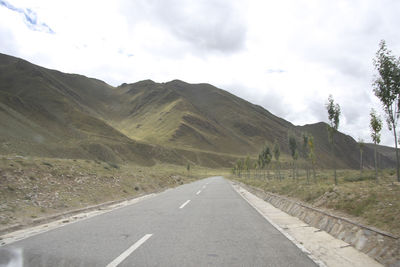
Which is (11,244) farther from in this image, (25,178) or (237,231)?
(25,178)

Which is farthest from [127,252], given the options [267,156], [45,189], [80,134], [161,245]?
[80,134]

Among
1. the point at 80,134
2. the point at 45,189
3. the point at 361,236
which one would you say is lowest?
the point at 45,189

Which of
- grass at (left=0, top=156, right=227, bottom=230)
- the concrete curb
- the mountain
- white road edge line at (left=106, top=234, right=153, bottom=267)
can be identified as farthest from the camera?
the mountain

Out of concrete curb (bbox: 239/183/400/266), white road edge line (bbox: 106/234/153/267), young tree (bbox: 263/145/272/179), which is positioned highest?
young tree (bbox: 263/145/272/179)

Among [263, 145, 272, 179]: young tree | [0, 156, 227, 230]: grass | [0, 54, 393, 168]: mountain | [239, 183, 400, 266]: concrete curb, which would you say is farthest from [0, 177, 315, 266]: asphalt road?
[263, 145, 272, 179]: young tree

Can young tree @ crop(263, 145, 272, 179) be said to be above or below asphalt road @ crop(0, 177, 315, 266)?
above

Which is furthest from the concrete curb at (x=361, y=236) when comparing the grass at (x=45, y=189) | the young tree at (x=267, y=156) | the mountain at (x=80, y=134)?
the young tree at (x=267, y=156)

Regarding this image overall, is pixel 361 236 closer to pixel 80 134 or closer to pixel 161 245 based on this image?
pixel 161 245

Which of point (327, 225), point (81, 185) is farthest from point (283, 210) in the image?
point (81, 185)

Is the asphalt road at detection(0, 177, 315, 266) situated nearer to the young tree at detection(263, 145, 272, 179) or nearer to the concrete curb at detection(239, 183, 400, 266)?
the concrete curb at detection(239, 183, 400, 266)

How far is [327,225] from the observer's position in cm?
801

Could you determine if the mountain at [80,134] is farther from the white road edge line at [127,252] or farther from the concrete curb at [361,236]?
the white road edge line at [127,252]

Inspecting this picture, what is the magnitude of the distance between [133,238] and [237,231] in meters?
2.87

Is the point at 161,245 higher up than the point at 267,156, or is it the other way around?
the point at 267,156
